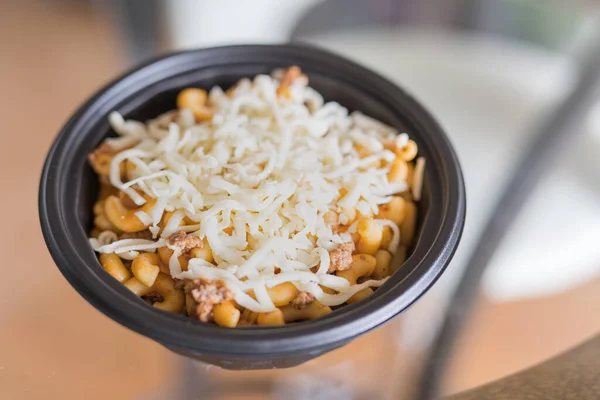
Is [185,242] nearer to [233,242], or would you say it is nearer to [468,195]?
[233,242]

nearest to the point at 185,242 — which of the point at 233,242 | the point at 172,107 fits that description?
the point at 233,242

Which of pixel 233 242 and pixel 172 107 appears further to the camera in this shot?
pixel 172 107

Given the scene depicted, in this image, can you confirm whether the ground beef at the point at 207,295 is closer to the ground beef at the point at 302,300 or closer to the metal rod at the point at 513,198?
the ground beef at the point at 302,300

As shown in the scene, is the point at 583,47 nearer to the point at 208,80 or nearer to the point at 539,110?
Answer: the point at 539,110

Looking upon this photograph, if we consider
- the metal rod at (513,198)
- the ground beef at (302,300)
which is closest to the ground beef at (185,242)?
the ground beef at (302,300)

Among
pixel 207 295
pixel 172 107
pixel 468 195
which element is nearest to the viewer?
pixel 207 295

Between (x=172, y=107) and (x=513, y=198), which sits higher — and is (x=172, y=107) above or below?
above
